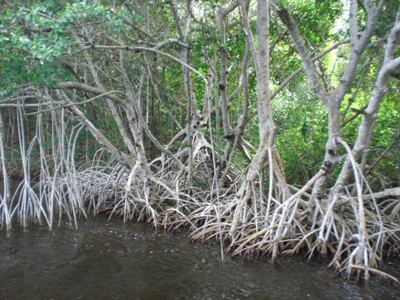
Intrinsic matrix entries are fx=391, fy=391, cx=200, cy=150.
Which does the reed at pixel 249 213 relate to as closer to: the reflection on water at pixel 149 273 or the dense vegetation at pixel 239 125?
the dense vegetation at pixel 239 125

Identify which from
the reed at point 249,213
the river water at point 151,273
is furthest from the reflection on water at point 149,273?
the reed at point 249,213

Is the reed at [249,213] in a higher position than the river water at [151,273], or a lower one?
higher

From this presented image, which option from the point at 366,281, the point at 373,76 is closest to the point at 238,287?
the point at 366,281

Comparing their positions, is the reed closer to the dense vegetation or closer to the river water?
the dense vegetation

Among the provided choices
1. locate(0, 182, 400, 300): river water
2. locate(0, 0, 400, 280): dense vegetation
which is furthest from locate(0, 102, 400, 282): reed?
locate(0, 182, 400, 300): river water

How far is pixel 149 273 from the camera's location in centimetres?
520

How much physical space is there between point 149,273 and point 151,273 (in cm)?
3

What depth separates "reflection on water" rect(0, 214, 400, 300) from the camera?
A: 4547mm

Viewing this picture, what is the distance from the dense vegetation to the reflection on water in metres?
0.30

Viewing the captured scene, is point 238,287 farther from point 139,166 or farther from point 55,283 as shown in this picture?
point 139,166

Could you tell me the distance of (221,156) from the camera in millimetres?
7457

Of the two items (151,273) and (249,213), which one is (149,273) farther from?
(249,213)

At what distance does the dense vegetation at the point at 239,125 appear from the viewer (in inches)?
186

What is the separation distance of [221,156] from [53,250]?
3.34 m
